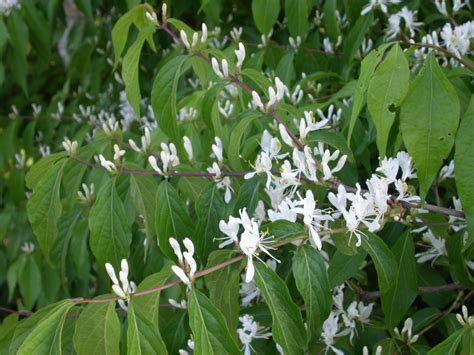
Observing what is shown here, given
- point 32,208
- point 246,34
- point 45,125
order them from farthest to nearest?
point 45,125
point 246,34
point 32,208

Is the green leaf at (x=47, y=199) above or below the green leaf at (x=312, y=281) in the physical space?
above

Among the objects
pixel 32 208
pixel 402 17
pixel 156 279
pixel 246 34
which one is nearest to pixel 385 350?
pixel 156 279

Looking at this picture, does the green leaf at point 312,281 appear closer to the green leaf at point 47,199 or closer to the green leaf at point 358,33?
the green leaf at point 47,199

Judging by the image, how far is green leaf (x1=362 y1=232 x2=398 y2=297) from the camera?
116cm

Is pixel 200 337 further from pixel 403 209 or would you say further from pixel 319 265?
pixel 403 209

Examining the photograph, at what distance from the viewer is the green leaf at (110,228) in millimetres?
1324

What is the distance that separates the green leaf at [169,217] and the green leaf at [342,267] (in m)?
0.29

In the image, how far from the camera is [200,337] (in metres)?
0.97

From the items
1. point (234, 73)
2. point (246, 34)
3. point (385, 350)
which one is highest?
point (234, 73)

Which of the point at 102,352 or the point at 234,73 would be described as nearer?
the point at 102,352

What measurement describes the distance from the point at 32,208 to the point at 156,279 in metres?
0.47

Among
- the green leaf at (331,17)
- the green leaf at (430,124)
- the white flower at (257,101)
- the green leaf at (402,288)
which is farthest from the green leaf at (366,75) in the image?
the green leaf at (331,17)

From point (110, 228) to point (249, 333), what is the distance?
1.27ft

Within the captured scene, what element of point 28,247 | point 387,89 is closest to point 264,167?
point 387,89
